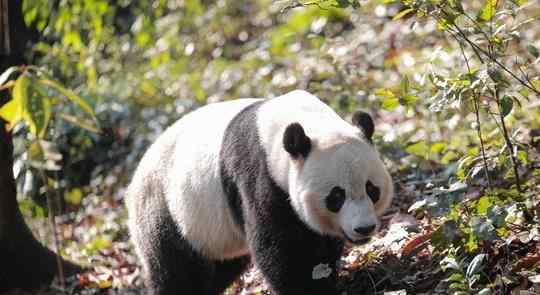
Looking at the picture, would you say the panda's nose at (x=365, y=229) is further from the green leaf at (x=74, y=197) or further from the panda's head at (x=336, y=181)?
the green leaf at (x=74, y=197)

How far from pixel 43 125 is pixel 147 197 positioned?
2.74m

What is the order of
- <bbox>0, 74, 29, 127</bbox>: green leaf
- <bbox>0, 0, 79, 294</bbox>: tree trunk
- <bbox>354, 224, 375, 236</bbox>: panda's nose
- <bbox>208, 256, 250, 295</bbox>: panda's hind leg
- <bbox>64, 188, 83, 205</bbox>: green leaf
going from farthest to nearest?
<bbox>64, 188, 83, 205</bbox>: green leaf
<bbox>0, 0, 79, 294</bbox>: tree trunk
<bbox>208, 256, 250, 295</bbox>: panda's hind leg
<bbox>354, 224, 375, 236</bbox>: panda's nose
<bbox>0, 74, 29, 127</bbox>: green leaf

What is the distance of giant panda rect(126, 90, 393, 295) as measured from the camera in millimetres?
4570

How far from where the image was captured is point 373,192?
4621 mm

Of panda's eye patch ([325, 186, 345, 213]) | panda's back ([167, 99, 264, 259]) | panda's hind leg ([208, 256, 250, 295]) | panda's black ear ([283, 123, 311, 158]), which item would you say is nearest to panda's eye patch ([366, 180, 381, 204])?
panda's eye patch ([325, 186, 345, 213])

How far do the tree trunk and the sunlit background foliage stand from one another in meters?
0.20

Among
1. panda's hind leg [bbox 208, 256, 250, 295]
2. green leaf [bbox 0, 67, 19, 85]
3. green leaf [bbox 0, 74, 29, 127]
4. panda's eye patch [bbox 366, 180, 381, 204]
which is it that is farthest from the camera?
panda's hind leg [bbox 208, 256, 250, 295]

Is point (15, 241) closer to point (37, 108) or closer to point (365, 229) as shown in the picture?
point (365, 229)

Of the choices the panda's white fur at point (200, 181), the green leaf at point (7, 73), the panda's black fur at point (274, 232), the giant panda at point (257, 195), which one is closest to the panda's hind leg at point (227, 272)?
the giant panda at point (257, 195)

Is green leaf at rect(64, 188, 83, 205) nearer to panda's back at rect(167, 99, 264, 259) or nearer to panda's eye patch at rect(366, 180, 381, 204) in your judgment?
panda's back at rect(167, 99, 264, 259)

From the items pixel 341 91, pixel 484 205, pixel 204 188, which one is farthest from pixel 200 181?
pixel 341 91

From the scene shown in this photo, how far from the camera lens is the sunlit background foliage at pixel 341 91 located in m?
4.49

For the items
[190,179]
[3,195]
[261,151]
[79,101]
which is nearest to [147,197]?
[190,179]

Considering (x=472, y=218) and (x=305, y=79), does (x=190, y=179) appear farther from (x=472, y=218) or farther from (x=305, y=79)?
(x=305, y=79)
